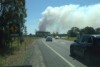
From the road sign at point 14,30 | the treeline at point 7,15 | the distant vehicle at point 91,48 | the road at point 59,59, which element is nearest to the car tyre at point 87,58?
the distant vehicle at point 91,48

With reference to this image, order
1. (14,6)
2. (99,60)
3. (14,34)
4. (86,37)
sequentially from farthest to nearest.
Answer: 1. (14,6)
2. (14,34)
3. (86,37)
4. (99,60)

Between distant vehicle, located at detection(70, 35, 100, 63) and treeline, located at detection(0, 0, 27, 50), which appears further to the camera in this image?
treeline, located at detection(0, 0, 27, 50)

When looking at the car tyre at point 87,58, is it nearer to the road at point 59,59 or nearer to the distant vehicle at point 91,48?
the distant vehicle at point 91,48

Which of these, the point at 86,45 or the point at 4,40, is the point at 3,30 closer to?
the point at 4,40

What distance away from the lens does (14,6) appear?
39250mm

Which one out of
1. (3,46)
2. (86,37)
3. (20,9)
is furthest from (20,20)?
(86,37)

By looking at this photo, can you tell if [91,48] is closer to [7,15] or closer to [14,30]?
[14,30]

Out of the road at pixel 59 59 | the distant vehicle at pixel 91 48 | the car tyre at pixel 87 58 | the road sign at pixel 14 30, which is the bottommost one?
the road at pixel 59 59

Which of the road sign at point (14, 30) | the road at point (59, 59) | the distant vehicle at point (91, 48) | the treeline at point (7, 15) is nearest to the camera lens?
the road at point (59, 59)

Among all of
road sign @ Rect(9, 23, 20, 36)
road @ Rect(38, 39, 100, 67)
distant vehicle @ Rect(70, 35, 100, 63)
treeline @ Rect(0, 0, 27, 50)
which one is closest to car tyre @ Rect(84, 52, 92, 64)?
distant vehicle @ Rect(70, 35, 100, 63)

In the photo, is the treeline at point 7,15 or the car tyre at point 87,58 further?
the treeline at point 7,15

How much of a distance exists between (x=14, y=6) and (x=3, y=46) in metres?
5.18

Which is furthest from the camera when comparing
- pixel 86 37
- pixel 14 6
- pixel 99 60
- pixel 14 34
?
pixel 14 6

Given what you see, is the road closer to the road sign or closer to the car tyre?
the car tyre
